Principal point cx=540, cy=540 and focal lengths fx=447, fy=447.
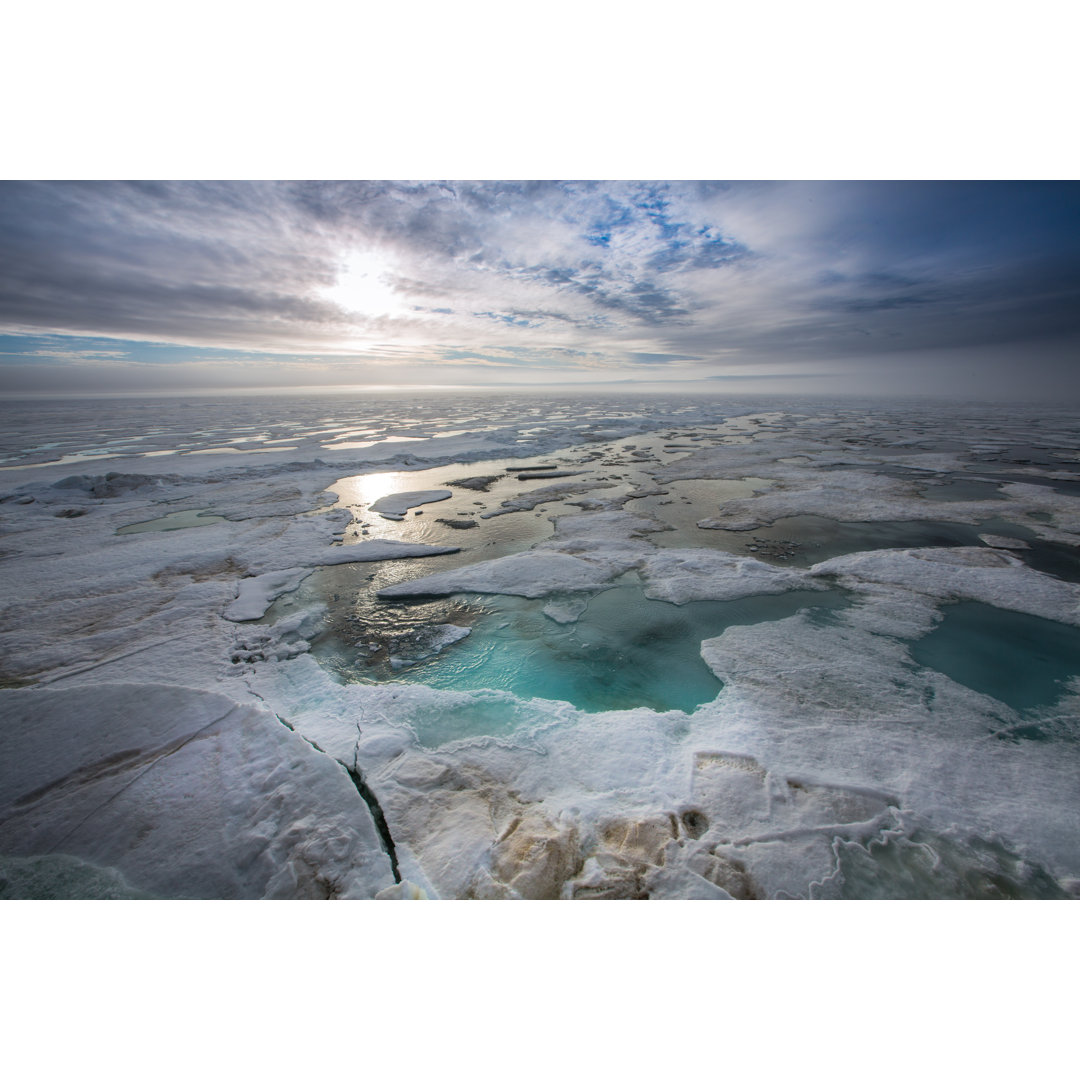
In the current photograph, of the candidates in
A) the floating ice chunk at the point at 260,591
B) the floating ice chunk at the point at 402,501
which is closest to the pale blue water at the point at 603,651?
the floating ice chunk at the point at 260,591

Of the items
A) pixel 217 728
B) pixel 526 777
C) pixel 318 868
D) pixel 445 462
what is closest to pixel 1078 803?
pixel 526 777

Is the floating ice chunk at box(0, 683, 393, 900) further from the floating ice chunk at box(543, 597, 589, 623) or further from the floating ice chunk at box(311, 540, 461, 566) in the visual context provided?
the floating ice chunk at box(311, 540, 461, 566)

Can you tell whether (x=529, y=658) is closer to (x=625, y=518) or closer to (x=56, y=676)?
(x=56, y=676)

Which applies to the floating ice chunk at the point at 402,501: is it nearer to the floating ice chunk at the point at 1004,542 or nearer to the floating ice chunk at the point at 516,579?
the floating ice chunk at the point at 516,579

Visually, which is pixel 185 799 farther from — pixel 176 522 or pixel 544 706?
pixel 176 522

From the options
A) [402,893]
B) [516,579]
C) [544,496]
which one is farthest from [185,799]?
[544,496]

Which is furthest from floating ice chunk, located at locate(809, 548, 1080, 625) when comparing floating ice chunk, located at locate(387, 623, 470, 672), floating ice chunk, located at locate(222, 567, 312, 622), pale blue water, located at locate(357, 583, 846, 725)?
floating ice chunk, located at locate(222, 567, 312, 622)
